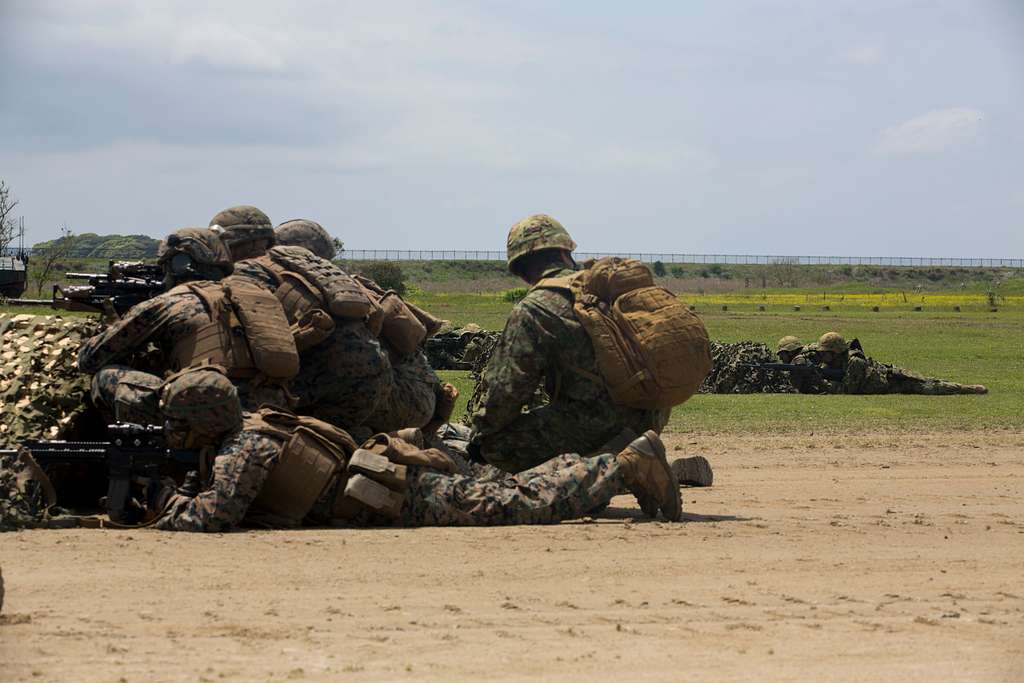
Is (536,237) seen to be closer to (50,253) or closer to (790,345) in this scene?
(790,345)

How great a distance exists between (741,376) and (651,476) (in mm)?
14128

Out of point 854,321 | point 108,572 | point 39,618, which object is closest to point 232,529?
point 108,572

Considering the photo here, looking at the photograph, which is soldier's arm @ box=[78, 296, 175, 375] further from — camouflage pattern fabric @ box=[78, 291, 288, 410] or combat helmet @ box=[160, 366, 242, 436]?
combat helmet @ box=[160, 366, 242, 436]

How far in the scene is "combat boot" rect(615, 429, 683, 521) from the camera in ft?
30.1

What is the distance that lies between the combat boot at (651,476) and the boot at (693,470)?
94.0 inches

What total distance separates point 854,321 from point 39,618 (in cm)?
4544

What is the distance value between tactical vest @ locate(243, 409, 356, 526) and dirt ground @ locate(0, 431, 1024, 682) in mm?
257

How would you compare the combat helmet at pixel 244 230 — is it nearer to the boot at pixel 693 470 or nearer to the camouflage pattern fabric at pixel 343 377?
the camouflage pattern fabric at pixel 343 377

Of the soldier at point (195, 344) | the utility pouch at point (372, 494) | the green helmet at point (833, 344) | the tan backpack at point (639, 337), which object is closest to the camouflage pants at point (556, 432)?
the tan backpack at point (639, 337)

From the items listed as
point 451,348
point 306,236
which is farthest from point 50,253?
point 306,236

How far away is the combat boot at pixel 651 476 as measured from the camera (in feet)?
30.1

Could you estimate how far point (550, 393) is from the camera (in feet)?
35.8

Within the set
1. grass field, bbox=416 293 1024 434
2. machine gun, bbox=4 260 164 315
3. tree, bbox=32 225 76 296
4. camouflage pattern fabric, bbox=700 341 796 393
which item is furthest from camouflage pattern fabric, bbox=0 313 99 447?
tree, bbox=32 225 76 296

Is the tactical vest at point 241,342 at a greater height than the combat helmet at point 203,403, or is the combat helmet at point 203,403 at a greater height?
the tactical vest at point 241,342
